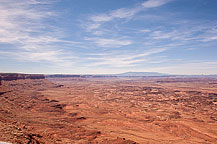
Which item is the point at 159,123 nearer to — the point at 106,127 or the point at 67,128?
the point at 106,127

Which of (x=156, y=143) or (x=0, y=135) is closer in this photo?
(x=0, y=135)

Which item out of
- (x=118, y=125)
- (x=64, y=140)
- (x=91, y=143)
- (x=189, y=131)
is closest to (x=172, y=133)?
(x=189, y=131)

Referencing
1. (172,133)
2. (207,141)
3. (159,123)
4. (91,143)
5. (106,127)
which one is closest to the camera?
(91,143)

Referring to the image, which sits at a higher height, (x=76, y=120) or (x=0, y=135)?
(x=0, y=135)

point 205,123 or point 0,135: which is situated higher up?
point 0,135

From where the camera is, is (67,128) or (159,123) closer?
(67,128)

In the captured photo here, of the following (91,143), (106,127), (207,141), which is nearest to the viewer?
(91,143)

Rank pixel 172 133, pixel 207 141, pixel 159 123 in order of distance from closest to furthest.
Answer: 1. pixel 207 141
2. pixel 172 133
3. pixel 159 123

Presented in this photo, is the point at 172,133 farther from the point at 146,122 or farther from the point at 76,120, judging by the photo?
the point at 76,120

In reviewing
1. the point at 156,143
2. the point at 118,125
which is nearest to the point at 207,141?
the point at 156,143
